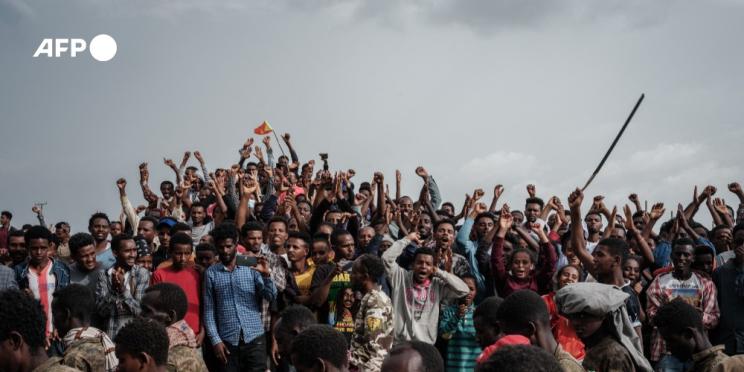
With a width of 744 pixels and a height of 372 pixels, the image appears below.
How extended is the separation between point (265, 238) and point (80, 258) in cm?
292

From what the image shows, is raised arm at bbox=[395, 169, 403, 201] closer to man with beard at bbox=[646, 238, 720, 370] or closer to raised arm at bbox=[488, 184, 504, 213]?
raised arm at bbox=[488, 184, 504, 213]

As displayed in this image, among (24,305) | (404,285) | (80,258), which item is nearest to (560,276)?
(404,285)

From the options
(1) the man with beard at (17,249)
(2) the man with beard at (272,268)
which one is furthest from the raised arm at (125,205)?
(2) the man with beard at (272,268)

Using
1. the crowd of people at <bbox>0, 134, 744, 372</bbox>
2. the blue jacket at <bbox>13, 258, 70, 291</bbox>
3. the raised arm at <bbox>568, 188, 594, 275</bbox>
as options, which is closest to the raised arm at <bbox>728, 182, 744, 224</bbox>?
the crowd of people at <bbox>0, 134, 744, 372</bbox>

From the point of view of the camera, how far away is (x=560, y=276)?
28.8ft

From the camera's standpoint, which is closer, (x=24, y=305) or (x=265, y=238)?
(x=24, y=305)

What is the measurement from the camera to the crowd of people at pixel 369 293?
184 inches

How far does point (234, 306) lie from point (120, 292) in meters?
1.20

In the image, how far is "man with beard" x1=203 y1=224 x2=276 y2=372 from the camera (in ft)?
27.9

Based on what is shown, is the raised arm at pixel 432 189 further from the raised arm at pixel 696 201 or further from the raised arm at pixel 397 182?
the raised arm at pixel 696 201

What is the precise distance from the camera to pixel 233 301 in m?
8.55

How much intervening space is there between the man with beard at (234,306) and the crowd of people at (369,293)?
2 cm

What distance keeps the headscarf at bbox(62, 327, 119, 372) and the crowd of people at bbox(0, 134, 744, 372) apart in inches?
0.6

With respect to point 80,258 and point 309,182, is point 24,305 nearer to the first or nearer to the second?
point 80,258
